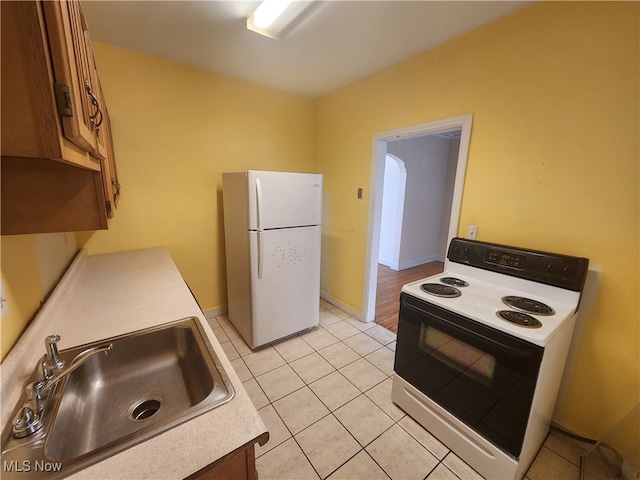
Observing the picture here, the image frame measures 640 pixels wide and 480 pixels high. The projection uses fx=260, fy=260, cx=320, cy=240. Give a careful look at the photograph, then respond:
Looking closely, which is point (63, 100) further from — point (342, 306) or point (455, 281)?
point (342, 306)

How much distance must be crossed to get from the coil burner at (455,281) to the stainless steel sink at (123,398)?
148 centimetres

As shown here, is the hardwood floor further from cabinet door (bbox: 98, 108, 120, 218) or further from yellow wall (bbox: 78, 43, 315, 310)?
cabinet door (bbox: 98, 108, 120, 218)

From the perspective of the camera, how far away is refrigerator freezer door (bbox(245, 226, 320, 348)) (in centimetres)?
223

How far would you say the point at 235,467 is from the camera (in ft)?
2.27

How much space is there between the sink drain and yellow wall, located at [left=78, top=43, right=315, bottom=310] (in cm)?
182

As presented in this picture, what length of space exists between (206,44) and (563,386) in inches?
133

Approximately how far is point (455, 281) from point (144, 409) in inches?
70.7

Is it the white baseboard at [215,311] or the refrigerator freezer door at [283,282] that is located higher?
the refrigerator freezer door at [283,282]

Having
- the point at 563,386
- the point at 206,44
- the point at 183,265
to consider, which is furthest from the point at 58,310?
the point at 563,386

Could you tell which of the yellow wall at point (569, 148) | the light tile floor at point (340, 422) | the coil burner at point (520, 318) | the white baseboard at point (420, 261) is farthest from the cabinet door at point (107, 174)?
the white baseboard at point (420, 261)

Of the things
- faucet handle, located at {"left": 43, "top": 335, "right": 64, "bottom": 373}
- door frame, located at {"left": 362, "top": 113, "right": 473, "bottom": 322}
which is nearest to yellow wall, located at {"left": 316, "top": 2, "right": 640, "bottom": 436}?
door frame, located at {"left": 362, "top": 113, "right": 473, "bottom": 322}

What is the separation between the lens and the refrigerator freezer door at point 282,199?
6.86 ft

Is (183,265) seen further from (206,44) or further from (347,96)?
(347,96)

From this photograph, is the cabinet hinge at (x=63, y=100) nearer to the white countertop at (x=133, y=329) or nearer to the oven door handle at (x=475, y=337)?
the white countertop at (x=133, y=329)
